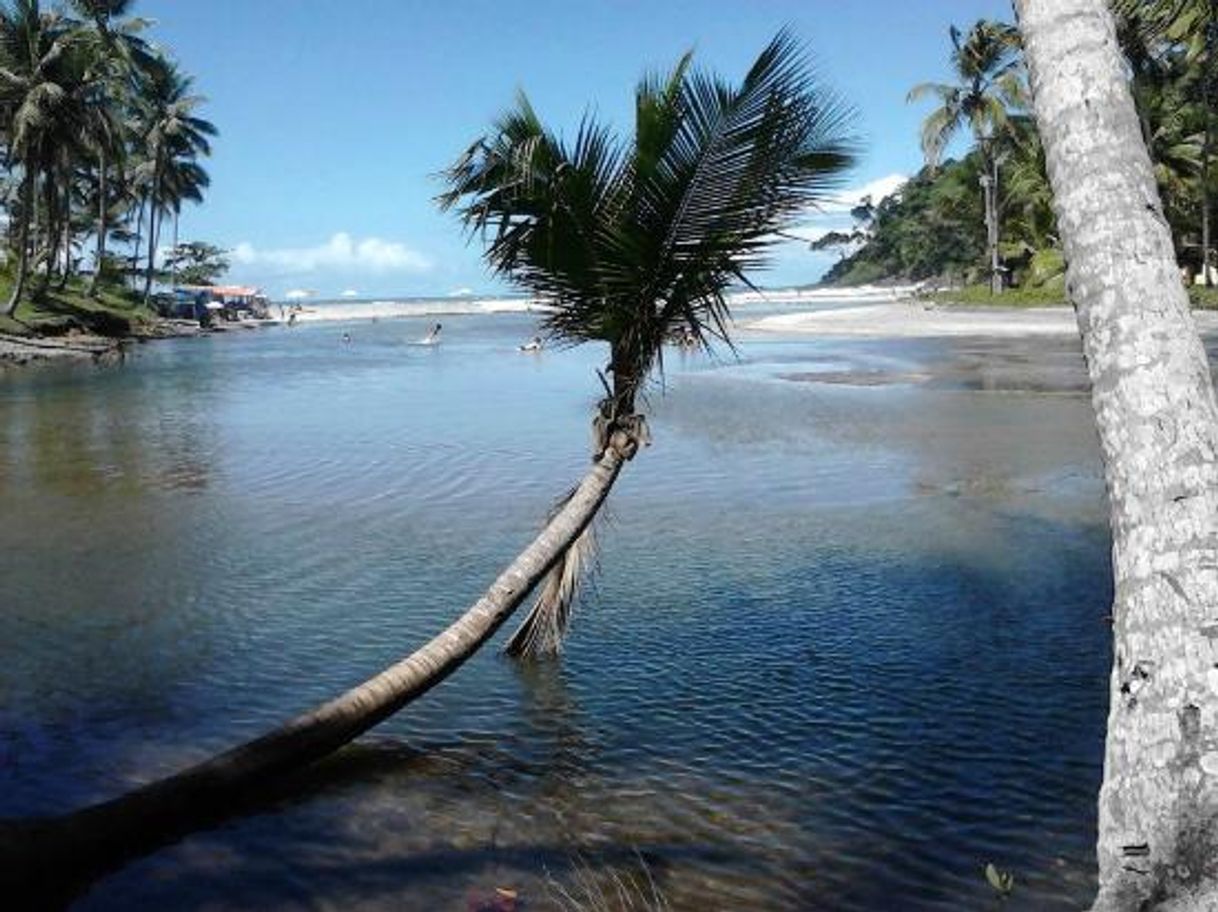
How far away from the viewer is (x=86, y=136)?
173 feet

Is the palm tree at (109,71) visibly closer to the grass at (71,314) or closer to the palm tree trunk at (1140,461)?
the grass at (71,314)

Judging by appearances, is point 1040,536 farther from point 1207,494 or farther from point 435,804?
point 1207,494

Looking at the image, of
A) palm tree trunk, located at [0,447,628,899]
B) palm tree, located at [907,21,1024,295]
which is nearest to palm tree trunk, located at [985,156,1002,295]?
palm tree, located at [907,21,1024,295]

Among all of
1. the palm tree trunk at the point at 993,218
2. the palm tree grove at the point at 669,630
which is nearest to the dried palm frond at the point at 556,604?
the palm tree grove at the point at 669,630

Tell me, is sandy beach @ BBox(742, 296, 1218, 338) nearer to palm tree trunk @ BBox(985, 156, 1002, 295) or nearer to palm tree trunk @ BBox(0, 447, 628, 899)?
palm tree trunk @ BBox(985, 156, 1002, 295)

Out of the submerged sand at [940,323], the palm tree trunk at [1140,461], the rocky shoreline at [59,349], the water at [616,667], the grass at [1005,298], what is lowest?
the water at [616,667]

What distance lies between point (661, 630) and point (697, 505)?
5.30m

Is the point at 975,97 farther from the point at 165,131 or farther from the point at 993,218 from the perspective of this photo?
the point at 165,131

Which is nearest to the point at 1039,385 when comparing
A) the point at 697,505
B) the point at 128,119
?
the point at 697,505

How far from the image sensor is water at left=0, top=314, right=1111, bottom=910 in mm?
5660

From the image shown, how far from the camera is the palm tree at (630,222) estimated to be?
680cm

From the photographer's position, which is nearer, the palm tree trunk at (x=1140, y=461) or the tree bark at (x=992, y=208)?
the palm tree trunk at (x=1140, y=461)

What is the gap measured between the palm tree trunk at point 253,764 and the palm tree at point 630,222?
0.6 inches

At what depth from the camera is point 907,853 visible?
5.65 metres
